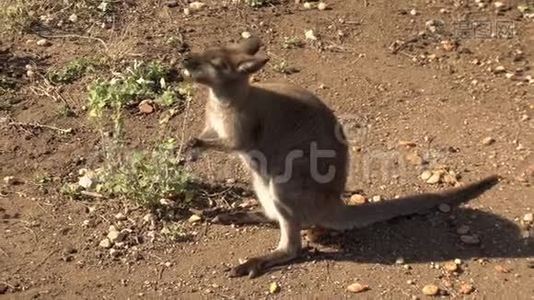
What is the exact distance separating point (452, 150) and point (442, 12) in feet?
7.07

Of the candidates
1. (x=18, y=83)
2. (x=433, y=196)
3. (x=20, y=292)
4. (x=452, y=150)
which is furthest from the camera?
(x=18, y=83)

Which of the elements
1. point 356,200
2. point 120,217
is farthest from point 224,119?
point 356,200

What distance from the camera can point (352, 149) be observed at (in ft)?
20.6

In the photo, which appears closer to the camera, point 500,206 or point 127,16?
point 500,206

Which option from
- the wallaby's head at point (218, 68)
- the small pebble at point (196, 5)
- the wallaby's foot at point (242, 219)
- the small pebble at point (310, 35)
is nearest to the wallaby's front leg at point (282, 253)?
the wallaby's foot at point (242, 219)

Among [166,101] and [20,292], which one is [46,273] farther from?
[166,101]

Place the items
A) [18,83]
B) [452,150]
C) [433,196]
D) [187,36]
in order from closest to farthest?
1. [433,196]
2. [452,150]
3. [18,83]
4. [187,36]

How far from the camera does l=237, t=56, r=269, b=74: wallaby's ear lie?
195 inches

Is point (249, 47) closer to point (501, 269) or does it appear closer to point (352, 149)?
point (352, 149)

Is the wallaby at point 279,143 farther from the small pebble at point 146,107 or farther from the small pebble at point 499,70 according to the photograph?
the small pebble at point 499,70

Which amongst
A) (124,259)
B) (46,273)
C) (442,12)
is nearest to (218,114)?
(124,259)

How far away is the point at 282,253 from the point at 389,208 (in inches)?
30.3

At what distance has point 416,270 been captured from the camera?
518cm

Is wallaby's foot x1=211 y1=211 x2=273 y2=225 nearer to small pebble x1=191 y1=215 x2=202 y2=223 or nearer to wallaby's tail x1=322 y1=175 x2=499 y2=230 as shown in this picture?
small pebble x1=191 y1=215 x2=202 y2=223
